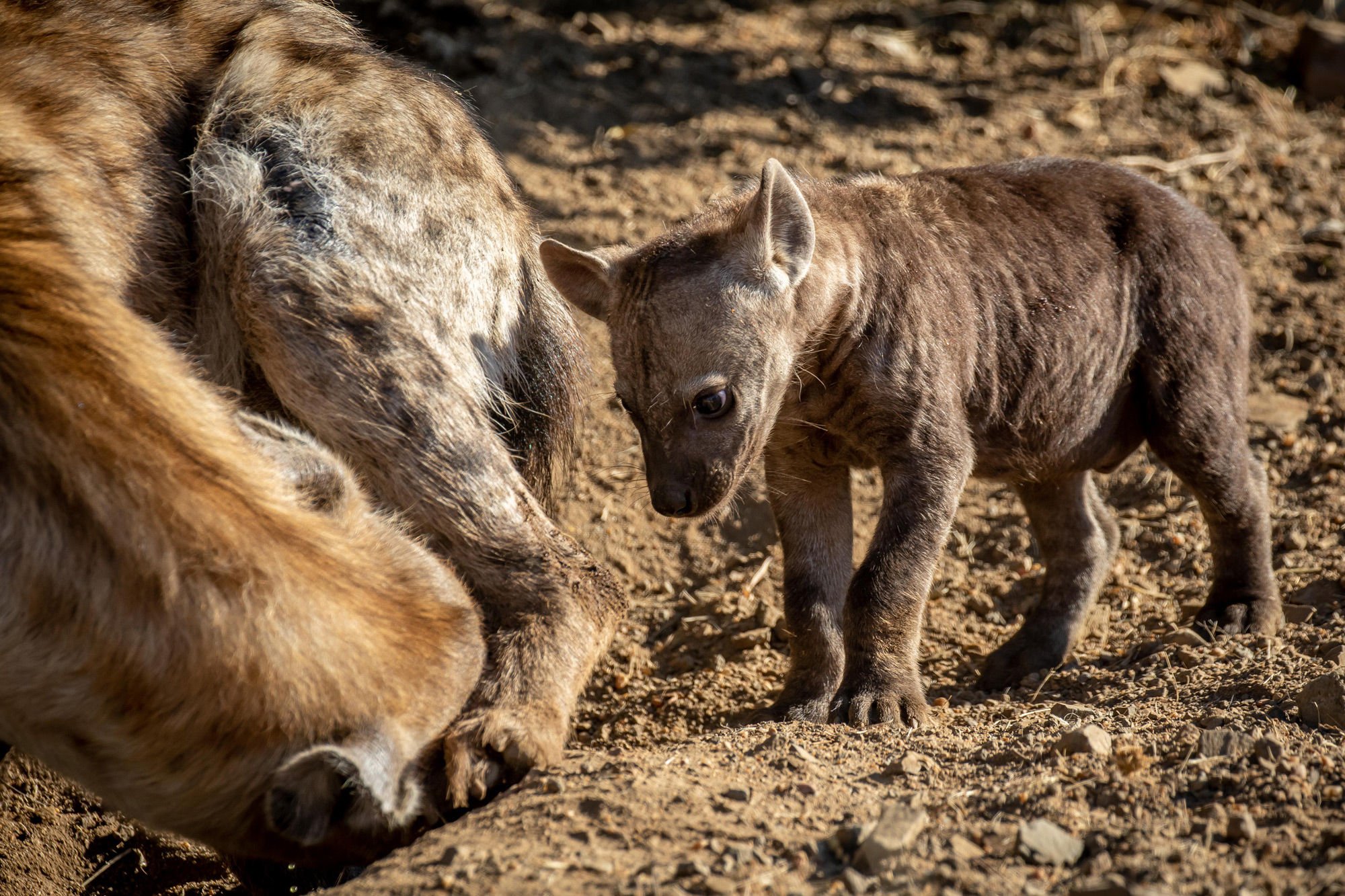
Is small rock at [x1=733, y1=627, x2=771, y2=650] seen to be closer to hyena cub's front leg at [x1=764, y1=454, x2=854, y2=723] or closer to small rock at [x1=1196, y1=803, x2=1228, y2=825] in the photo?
hyena cub's front leg at [x1=764, y1=454, x2=854, y2=723]

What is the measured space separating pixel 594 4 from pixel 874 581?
16.4 feet

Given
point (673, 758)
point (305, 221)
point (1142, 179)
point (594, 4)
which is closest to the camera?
point (673, 758)

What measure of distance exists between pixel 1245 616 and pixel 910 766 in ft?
5.29

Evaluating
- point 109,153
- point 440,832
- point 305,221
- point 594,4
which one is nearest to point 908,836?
point 440,832

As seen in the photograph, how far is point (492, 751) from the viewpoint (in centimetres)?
280

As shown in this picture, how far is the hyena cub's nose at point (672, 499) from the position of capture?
3.32 metres

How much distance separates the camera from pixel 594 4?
24.2 ft

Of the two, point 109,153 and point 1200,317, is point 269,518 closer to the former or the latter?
point 109,153

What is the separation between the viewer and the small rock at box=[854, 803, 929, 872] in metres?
2.32

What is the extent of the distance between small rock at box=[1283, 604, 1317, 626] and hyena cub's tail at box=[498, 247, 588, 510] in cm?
230

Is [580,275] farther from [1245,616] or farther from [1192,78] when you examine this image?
[1192,78]

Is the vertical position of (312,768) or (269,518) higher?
(269,518)

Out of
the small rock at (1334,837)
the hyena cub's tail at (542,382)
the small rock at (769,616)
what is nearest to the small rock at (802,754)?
the small rock at (1334,837)

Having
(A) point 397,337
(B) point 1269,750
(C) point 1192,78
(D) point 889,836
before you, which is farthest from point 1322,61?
(D) point 889,836
